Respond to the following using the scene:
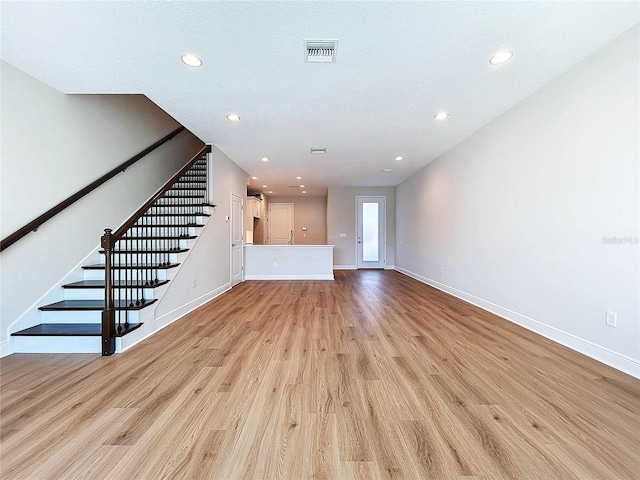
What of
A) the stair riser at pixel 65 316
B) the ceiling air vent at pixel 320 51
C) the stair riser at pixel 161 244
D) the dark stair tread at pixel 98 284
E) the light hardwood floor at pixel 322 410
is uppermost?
the ceiling air vent at pixel 320 51

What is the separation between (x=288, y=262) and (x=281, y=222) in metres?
4.24

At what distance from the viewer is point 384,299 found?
442 centimetres

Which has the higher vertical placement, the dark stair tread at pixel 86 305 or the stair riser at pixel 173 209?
the stair riser at pixel 173 209

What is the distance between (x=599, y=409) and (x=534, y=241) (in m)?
1.77

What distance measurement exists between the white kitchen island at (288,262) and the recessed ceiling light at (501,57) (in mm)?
4785

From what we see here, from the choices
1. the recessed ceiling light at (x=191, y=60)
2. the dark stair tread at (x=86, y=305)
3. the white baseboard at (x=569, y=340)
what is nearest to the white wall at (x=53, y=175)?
the dark stair tread at (x=86, y=305)

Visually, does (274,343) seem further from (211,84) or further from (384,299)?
(211,84)

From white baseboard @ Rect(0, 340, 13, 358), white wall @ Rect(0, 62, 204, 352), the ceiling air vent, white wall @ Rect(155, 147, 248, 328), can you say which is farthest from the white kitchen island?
the ceiling air vent

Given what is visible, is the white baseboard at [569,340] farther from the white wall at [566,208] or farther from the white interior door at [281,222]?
the white interior door at [281,222]

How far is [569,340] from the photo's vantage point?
245 centimetres

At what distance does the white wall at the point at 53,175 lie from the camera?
2.37 m

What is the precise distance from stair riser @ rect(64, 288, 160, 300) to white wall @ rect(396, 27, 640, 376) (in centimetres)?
421

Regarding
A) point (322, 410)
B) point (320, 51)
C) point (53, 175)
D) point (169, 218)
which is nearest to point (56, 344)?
point (53, 175)

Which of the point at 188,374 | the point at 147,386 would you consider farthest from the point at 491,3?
the point at 147,386
